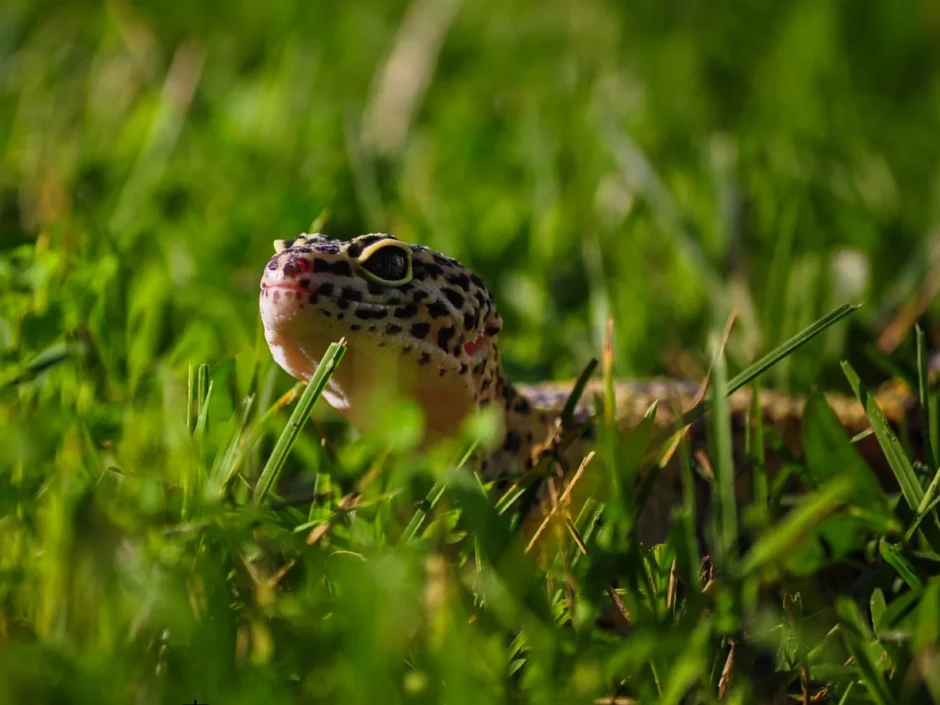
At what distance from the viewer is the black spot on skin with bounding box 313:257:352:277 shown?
8.50 ft

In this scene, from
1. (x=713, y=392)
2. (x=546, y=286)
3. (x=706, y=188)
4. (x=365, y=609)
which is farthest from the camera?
(x=706, y=188)

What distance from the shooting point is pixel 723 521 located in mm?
2070

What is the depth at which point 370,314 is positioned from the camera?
2.63 metres

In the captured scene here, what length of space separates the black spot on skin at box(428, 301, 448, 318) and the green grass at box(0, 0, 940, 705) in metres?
0.33

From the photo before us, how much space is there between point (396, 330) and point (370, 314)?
0.09m

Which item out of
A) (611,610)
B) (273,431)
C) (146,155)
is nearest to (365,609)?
(611,610)

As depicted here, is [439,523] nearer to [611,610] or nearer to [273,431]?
[611,610]

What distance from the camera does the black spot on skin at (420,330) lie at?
2.73 m

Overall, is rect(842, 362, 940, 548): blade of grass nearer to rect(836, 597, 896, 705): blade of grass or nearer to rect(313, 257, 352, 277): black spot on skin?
rect(836, 597, 896, 705): blade of grass

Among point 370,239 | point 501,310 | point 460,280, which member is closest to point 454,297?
point 460,280

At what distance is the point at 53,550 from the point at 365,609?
0.62 metres

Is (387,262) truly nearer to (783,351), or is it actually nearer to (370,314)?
(370,314)

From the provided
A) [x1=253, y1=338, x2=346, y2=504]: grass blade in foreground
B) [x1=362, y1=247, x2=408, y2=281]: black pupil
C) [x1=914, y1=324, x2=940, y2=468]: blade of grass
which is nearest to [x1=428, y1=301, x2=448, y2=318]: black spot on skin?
[x1=362, y1=247, x2=408, y2=281]: black pupil

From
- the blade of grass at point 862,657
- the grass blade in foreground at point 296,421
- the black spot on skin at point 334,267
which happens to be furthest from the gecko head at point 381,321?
the blade of grass at point 862,657
